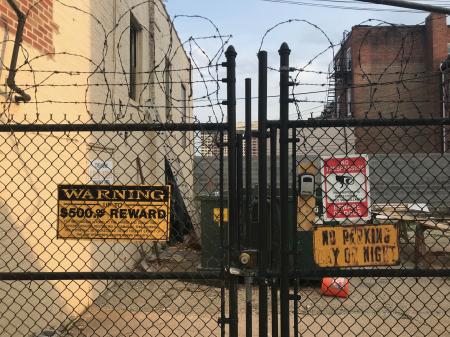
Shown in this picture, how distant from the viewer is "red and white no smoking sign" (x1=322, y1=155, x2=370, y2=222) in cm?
306

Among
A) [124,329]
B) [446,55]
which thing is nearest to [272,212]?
[124,329]

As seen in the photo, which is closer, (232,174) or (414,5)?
(232,174)

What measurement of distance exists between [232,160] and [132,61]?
809 cm

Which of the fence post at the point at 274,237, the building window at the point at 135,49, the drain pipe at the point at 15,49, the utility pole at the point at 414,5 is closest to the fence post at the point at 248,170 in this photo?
the fence post at the point at 274,237

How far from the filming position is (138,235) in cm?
302

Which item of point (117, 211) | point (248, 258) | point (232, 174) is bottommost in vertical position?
point (248, 258)

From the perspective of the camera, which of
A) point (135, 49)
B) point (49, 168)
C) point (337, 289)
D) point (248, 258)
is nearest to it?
point (248, 258)

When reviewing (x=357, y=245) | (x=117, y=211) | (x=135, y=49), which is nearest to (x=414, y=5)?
(x=357, y=245)

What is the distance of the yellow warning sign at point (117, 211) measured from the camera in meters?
3.00

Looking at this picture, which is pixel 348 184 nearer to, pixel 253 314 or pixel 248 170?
pixel 248 170

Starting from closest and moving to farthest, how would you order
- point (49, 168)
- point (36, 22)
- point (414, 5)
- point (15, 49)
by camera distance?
point (15, 49)
point (36, 22)
point (49, 168)
point (414, 5)

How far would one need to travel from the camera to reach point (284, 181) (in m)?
2.81

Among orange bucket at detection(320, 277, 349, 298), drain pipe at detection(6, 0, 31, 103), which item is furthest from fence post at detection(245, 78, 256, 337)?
orange bucket at detection(320, 277, 349, 298)

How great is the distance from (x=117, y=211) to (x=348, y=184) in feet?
4.97
